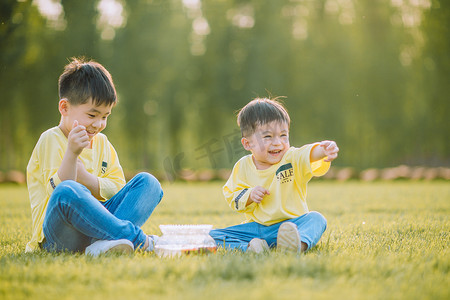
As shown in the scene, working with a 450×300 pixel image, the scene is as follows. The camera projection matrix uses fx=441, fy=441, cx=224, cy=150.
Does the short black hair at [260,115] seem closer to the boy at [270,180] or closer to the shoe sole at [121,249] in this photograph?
the boy at [270,180]

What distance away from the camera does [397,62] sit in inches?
659

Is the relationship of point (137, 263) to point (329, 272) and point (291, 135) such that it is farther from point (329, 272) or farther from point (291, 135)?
point (291, 135)

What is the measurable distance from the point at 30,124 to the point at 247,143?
45.4 feet

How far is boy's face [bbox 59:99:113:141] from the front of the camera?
2.50m

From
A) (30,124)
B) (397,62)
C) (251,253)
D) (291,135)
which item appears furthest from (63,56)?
(251,253)

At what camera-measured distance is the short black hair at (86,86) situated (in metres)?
2.50

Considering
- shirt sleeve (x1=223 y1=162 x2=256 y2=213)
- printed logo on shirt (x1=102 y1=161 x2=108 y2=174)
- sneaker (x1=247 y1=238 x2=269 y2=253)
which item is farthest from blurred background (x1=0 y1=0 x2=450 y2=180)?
sneaker (x1=247 y1=238 x2=269 y2=253)

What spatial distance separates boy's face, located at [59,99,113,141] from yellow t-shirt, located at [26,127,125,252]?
70mm

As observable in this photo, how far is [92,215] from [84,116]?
1.94ft

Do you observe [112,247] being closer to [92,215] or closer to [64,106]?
[92,215]

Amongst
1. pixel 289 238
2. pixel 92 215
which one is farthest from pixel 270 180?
pixel 92 215

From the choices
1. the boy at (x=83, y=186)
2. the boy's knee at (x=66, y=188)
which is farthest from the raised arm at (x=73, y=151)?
the boy's knee at (x=66, y=188)

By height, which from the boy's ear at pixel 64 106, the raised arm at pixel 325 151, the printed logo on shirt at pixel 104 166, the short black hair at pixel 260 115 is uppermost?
the boy's ear at pixel 64 106

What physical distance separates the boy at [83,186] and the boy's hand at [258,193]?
58 cm
